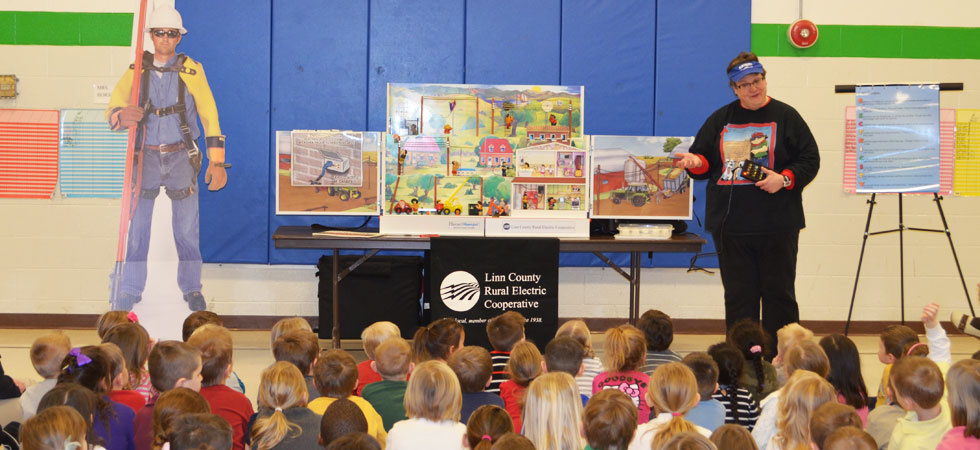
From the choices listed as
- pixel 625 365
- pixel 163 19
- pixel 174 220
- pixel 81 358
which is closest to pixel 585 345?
pixel 625 365

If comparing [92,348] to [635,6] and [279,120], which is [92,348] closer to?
[279,120]

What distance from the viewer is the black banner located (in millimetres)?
5648

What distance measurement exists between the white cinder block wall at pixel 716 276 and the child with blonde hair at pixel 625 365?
352 centimetres

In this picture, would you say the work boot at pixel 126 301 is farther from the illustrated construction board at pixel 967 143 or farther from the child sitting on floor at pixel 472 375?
the illustrated construction board at pixel 967 143

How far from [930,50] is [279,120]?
200 inches

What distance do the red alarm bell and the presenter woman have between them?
2023 millimetres

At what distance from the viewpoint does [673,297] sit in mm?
6992

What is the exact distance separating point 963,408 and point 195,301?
505cm

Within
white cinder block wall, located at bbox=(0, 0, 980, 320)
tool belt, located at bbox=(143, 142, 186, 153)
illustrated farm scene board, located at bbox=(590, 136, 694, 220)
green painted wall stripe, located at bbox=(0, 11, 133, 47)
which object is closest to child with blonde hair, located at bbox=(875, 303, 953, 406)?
illustrated farm scene board, located at bbox=(590, 136, 694, 220)


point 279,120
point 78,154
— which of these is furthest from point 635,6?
point 78,154

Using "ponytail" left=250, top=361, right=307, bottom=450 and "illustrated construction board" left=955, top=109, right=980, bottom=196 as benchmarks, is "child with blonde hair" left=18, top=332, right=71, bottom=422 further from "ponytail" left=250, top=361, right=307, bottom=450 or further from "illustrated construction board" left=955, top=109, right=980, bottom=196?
"illustrated construction board" left=955, top=109, right=980, bottom=196

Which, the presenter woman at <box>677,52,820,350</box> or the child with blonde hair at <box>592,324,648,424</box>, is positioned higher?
the presenter woman at <box>677,52,820,350</box>

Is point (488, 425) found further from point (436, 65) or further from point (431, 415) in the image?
point (436, 65)

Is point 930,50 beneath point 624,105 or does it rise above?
above
